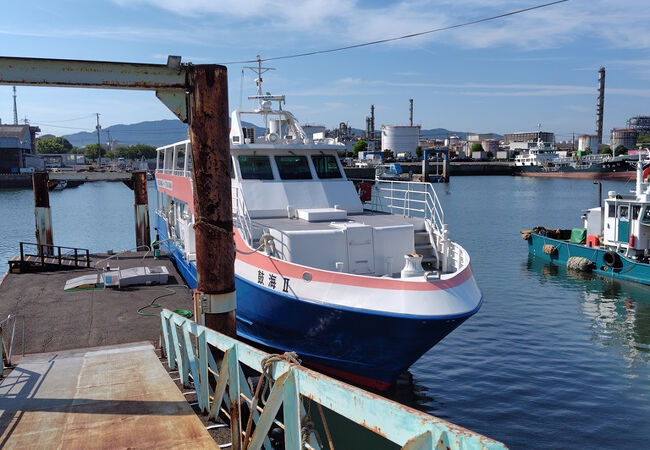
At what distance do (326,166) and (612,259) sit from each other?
54.4ft

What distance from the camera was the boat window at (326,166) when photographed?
55.8ft

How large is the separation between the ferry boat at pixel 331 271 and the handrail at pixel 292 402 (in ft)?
9.17

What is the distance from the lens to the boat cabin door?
82.8 ft

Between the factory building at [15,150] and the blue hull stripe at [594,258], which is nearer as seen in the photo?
the blue hull stripe at [594,258]

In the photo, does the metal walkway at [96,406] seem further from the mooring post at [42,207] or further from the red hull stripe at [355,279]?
the mooring post at [42,207]

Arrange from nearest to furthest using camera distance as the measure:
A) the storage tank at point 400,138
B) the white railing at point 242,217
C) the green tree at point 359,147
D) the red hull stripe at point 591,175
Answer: the white railing at point 242,217, the red hull stripe at point 591,175, the green tree at point 359,147, the storage tank at point 400,138

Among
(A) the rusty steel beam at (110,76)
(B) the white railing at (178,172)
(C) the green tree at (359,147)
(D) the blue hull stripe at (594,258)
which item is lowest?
(D) the blue hull stripe at (594,258)

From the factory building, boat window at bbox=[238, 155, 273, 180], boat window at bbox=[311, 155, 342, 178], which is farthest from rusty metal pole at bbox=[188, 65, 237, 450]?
the factory building

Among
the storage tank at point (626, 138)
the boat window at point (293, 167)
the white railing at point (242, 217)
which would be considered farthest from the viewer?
the storage tank at point (626, 138)

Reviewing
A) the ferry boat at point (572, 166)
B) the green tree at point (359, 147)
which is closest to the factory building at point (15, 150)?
the green tree at point (359, 147)

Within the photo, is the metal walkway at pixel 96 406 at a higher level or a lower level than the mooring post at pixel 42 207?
lower

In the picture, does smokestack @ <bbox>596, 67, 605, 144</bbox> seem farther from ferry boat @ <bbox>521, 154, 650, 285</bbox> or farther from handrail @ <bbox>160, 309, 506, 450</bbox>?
handrail @ <bbox>160, 309, 506, 450</bbox>

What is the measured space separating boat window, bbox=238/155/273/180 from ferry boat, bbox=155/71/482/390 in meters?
0.03

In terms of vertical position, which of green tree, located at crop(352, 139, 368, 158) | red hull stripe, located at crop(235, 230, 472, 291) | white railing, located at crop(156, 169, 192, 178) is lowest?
red hull stripe, located at crop(235, 230, 472, 291)
